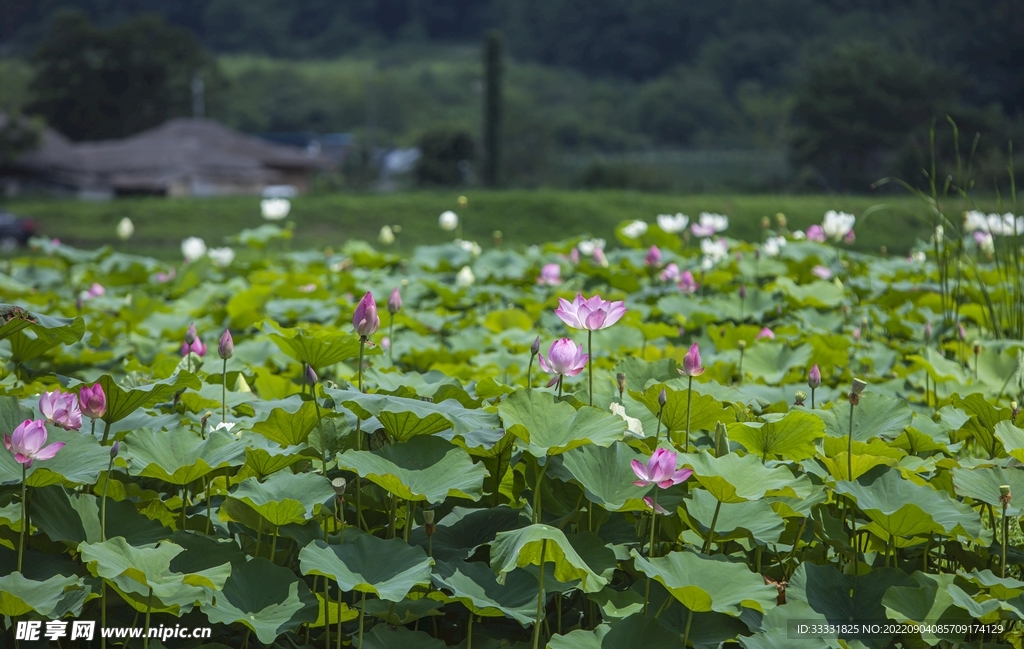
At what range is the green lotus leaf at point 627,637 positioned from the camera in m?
1.04

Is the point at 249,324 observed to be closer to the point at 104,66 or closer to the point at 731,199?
the point at 731,199

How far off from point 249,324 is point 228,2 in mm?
64696

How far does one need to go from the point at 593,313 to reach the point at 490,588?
0.40 meters

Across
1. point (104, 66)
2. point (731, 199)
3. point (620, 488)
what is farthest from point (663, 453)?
point (104, 66)

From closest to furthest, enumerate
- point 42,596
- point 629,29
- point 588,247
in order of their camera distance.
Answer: point 42,596
point 588,247
point 629,29

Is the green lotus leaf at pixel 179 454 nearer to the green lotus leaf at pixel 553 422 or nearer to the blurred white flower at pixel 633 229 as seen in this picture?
the green lotus leaf at pixel 553 422

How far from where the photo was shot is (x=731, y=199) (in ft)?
53.9

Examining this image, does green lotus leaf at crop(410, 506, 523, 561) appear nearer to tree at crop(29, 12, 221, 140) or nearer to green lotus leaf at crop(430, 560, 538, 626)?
green lotus leaf at crop(430, 560, 538, 626)

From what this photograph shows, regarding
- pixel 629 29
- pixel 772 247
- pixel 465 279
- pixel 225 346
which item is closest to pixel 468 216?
pixel 772 247

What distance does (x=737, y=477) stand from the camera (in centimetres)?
113

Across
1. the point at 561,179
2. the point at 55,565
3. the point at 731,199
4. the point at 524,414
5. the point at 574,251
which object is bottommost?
the point at 561,179

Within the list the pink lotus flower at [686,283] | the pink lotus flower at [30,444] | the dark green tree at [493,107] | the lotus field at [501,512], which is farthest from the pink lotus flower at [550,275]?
the dark green tree at [493,107]

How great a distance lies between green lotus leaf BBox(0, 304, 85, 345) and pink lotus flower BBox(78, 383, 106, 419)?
17cm

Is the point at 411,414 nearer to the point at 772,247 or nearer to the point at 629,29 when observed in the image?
the point at 772,247
